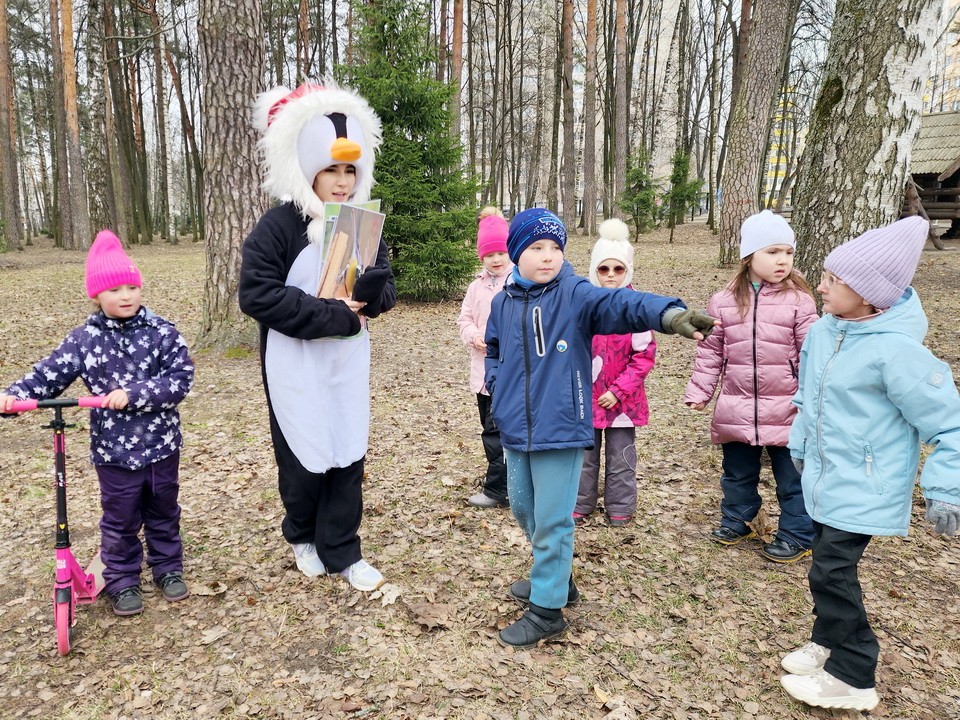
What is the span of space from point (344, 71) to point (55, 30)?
40.9 feet

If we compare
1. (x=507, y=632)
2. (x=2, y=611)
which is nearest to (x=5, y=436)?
(x=2, y=611)

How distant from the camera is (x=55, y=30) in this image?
1798 centimetres

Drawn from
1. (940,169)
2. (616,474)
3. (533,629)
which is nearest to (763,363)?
(616,474)

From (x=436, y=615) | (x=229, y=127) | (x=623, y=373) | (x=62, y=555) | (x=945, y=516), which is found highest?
(x=229, y=127)

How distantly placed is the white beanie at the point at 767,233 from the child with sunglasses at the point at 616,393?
2.10ft

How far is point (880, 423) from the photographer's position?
2451 millimetres

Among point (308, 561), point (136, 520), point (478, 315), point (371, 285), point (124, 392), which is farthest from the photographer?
point (478, 315)

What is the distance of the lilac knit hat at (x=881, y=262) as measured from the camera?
2.42 meters

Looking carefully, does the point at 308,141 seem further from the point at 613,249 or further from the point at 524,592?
the point at 524,592

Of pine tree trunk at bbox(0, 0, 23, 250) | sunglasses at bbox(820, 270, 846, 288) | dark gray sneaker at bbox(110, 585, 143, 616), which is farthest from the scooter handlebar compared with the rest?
pine tree trunk at bbox(0, 0, 23, 250)

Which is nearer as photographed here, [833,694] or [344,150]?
[833,694]

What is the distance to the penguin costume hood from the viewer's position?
9.82 ft

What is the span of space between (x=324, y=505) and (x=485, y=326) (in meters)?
1.60

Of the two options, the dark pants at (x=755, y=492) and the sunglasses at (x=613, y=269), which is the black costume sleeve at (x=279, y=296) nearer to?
the sunglasses at (x=613, y=269)
